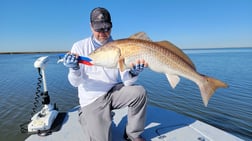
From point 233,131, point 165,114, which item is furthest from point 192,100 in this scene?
point 165,114

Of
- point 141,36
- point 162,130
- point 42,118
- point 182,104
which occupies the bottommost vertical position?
point 182,104

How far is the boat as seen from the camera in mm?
2898

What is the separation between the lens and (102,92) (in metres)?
2.89

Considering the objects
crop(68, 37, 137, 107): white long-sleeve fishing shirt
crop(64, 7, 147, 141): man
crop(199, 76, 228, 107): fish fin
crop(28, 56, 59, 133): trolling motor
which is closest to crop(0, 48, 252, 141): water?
crop(28, 56, 59, 133): trolling motor

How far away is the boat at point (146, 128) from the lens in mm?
2898

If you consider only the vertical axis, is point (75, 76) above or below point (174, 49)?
below

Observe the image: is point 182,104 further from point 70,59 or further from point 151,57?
point 70,59

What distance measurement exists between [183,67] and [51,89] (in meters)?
9.29

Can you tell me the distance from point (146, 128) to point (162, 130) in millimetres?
277

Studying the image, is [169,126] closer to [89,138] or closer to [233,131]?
[89,138]

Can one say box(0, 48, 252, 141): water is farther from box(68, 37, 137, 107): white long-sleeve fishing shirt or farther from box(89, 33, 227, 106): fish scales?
box(89, 33, 227, 106): fish scales

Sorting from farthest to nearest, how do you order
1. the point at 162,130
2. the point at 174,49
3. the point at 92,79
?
the point at 162,130, the point at 92,79, the point at 174,49

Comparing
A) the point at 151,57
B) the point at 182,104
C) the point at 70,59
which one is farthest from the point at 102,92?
the point at 182,104

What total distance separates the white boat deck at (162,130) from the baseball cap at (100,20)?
1.72 meters
